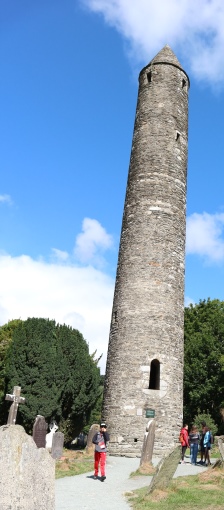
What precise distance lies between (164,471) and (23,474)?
5.49 metres

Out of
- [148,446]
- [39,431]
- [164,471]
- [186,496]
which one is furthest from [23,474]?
[39,431]

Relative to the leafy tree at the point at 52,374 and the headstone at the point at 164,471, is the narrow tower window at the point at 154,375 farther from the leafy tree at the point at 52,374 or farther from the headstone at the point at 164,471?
the headstone at the point at 164,471

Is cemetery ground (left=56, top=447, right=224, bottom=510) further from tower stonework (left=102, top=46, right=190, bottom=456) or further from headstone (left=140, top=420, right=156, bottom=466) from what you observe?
tower stonework (left=102, top=46, right=190, bottom=456)

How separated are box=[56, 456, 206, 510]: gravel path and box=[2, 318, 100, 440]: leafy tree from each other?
770 cm

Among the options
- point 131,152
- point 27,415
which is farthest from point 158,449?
point 131,152

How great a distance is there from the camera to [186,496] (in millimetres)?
9148

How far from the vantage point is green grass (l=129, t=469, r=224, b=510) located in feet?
27.2

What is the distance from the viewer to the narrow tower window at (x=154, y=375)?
17.8m

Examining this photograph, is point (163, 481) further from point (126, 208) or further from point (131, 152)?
point (131, 152)

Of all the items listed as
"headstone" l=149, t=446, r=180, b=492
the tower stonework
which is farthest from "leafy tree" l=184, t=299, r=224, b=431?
"headstone" l=149, t=446, r=180, b=492

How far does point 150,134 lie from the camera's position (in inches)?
827

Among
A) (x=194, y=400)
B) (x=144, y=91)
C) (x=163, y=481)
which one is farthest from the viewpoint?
(x=194, y=400)

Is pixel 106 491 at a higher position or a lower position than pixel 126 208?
lower

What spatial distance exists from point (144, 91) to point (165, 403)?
14.1 m
